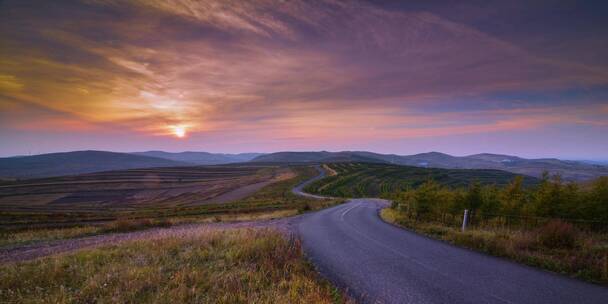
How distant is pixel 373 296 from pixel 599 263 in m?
6.90

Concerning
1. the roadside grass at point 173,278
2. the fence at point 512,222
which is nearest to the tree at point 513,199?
the fence at point 512,222

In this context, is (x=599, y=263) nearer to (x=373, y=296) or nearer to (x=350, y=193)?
(x=373, y=296)

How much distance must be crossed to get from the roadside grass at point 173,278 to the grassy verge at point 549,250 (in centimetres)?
711

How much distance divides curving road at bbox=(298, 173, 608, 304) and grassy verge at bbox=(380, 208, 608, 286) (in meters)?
0.59

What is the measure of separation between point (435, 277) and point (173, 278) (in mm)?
7326

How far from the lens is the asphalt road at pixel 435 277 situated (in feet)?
20.4

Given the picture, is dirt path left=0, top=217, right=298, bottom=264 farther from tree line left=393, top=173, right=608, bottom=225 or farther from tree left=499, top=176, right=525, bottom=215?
tree left=499, top=176, right=525, bottom=215

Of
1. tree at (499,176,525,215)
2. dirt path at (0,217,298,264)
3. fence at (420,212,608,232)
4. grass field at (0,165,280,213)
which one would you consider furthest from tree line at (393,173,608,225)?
grass field at (0,165,280,213)

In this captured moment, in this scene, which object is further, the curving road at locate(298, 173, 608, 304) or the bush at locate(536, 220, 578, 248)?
the bush at locate(536, 220, 578, 248)

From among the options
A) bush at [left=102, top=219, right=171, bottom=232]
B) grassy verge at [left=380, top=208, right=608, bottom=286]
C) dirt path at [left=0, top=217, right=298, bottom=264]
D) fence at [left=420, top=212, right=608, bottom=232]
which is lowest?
bush at [left=102, top=219, right=171, bottom=232]

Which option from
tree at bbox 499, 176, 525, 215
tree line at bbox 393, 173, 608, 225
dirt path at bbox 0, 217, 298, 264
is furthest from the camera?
tree at bbox 499, 176, 525, 215

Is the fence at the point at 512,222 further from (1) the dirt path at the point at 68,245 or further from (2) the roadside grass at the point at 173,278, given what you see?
(1) the dirt path at the point at 68,245

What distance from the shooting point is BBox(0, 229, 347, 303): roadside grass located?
217 inches

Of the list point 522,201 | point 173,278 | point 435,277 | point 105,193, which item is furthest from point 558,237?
point 105,193
